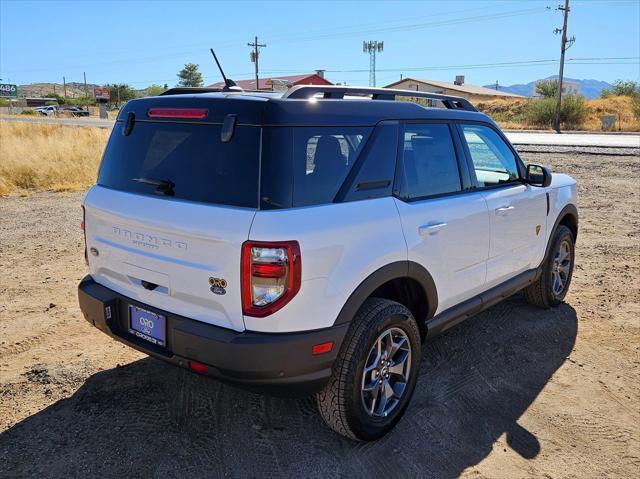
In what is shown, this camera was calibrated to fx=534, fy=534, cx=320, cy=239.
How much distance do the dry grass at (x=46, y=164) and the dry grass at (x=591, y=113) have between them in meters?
34.1

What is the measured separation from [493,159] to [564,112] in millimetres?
44190

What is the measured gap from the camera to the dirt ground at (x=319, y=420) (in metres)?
2.86

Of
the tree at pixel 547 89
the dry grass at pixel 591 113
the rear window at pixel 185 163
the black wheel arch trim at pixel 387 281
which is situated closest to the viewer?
the rear window at pixel 185 163

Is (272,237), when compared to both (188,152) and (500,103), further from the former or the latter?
(500,103)

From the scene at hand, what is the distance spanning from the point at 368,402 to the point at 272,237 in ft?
4.06

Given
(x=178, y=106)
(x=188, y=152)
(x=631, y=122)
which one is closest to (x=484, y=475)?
(x=188, y=152)

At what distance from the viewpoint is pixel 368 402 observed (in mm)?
3023

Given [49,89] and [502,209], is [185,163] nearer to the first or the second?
[502,209]

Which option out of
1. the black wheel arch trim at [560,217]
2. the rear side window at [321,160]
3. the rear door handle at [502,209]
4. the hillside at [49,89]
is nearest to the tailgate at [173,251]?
the rear side window at [321,160]

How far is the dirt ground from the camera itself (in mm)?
2857

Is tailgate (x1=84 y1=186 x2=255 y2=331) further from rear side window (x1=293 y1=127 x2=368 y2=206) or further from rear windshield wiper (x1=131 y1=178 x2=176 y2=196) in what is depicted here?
rear side window (x1=293 y1=127 x2=368 y2=206)

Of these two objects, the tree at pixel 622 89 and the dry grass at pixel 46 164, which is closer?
the dry grass at pixel 46 164

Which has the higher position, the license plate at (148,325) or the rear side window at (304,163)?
the rear side window at (304,163)

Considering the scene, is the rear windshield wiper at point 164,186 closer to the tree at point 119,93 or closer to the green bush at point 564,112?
the green bush at point 564,112
